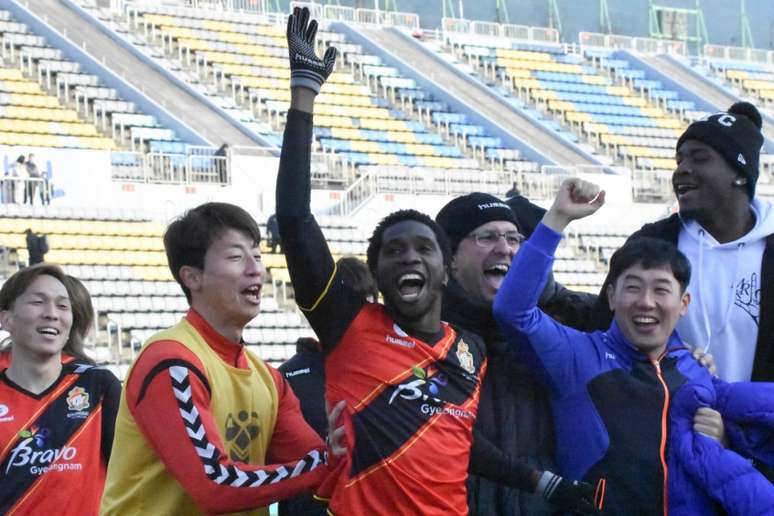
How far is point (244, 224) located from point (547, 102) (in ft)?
76.3

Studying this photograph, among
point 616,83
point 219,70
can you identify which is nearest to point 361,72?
point 219,70

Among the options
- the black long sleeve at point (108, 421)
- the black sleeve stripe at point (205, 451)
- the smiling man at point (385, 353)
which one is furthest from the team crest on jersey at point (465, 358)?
Result: the black long sleeve at point (108, 421)

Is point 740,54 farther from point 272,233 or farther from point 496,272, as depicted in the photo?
point 496,272

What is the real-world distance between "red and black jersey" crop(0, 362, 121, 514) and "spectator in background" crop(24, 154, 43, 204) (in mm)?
11963

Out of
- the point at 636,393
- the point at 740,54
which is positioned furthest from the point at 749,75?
the point at 636,393

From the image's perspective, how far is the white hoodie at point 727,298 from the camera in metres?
4.92

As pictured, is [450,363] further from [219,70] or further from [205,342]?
[219,70]

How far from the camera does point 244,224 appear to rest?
4.41 meters

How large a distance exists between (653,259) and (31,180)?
1368 cm

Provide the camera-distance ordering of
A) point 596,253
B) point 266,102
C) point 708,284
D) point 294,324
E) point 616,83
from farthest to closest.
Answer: point 616,83
point 266,102
point 596,253
point 294,324
point 708,284

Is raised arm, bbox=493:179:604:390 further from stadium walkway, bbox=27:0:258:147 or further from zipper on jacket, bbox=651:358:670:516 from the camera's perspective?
stadium walkway, bbox=27:0:258:147

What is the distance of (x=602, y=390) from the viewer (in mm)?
4527

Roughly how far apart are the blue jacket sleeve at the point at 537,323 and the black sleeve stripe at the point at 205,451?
817 mm

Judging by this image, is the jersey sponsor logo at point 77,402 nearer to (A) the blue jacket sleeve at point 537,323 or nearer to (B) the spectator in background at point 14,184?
(A) the blue jacket sleeve at point 537,323
